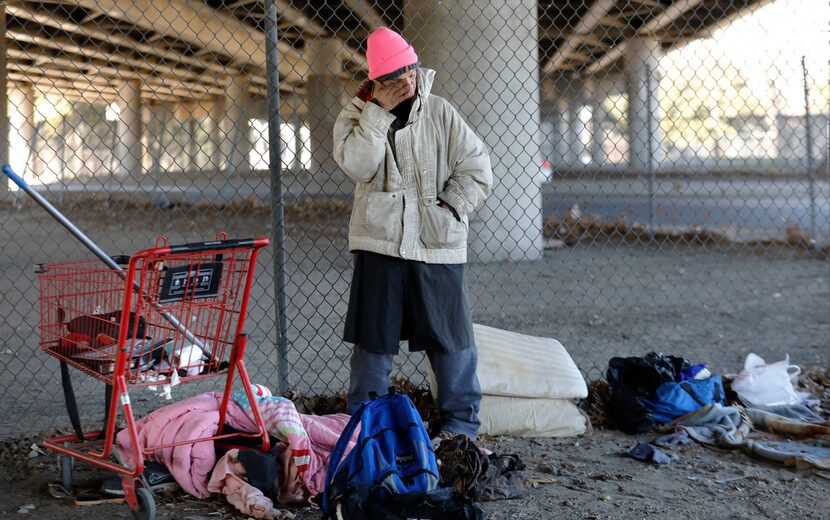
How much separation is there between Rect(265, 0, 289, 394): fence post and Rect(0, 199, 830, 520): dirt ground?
43cm

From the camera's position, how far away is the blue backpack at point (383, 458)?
10.3 feet

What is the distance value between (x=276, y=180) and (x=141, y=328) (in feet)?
4.44

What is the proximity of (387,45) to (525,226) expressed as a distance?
287 inches

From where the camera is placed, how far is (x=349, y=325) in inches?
162

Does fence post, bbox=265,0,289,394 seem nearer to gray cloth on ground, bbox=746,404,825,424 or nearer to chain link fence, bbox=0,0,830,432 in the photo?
chain link fence, bbox=0,0,830,432

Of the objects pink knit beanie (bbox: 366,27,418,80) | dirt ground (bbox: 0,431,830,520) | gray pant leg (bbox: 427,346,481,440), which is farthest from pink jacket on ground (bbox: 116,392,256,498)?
pink knit beanie (bbox: 366,27,418,80)

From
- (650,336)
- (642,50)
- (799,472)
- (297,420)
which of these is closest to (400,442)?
(297,420)

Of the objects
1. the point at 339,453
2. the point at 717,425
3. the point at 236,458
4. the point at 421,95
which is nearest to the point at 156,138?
the point at 421,95

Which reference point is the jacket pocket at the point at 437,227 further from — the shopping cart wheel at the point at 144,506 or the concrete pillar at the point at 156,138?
the concrete pillar at the point at 156,138

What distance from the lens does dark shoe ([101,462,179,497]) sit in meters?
3.61

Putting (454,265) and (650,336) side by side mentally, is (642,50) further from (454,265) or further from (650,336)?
(454,265)

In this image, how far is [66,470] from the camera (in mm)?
3674

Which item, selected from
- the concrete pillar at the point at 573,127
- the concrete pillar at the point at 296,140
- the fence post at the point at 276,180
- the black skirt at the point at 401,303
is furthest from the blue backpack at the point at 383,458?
the concrete pillar at the point at 573,127

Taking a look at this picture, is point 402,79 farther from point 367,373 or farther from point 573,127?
point 573,127
